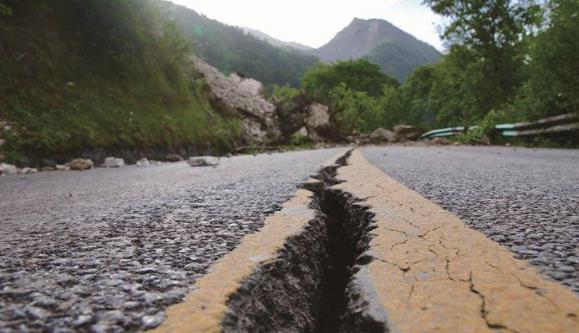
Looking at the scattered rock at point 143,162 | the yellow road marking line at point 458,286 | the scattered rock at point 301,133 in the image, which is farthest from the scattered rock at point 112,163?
the scattered rock at point 301,133

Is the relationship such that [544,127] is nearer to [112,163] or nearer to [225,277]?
[112,163]

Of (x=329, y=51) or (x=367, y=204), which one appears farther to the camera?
(x=329, y=51)

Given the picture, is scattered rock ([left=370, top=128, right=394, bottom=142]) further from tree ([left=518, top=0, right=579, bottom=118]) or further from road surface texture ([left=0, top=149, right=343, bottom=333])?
road surface texture ([left=0, top=149, right=343, bottom=333])

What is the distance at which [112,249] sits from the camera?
1.03 metres

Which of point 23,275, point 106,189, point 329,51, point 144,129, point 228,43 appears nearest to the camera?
point 23,275

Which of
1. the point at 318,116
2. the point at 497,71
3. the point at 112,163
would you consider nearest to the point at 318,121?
the point at 318,116

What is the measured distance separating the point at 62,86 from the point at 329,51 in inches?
6529

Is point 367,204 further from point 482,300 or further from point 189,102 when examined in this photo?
point 189,102

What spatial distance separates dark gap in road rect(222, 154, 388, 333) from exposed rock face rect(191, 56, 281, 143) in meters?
9.04

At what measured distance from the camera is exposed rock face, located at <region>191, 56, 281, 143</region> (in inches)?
427

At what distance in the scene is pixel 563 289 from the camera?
2.32ft

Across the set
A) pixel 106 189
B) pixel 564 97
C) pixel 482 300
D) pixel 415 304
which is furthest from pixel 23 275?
pixel 564 97

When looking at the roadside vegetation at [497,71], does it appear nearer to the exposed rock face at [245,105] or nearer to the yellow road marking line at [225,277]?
the exposed rock face at [245,105]

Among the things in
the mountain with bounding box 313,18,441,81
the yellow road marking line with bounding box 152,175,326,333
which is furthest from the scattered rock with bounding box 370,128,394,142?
the mountain with bounding box 313,18,441,81
